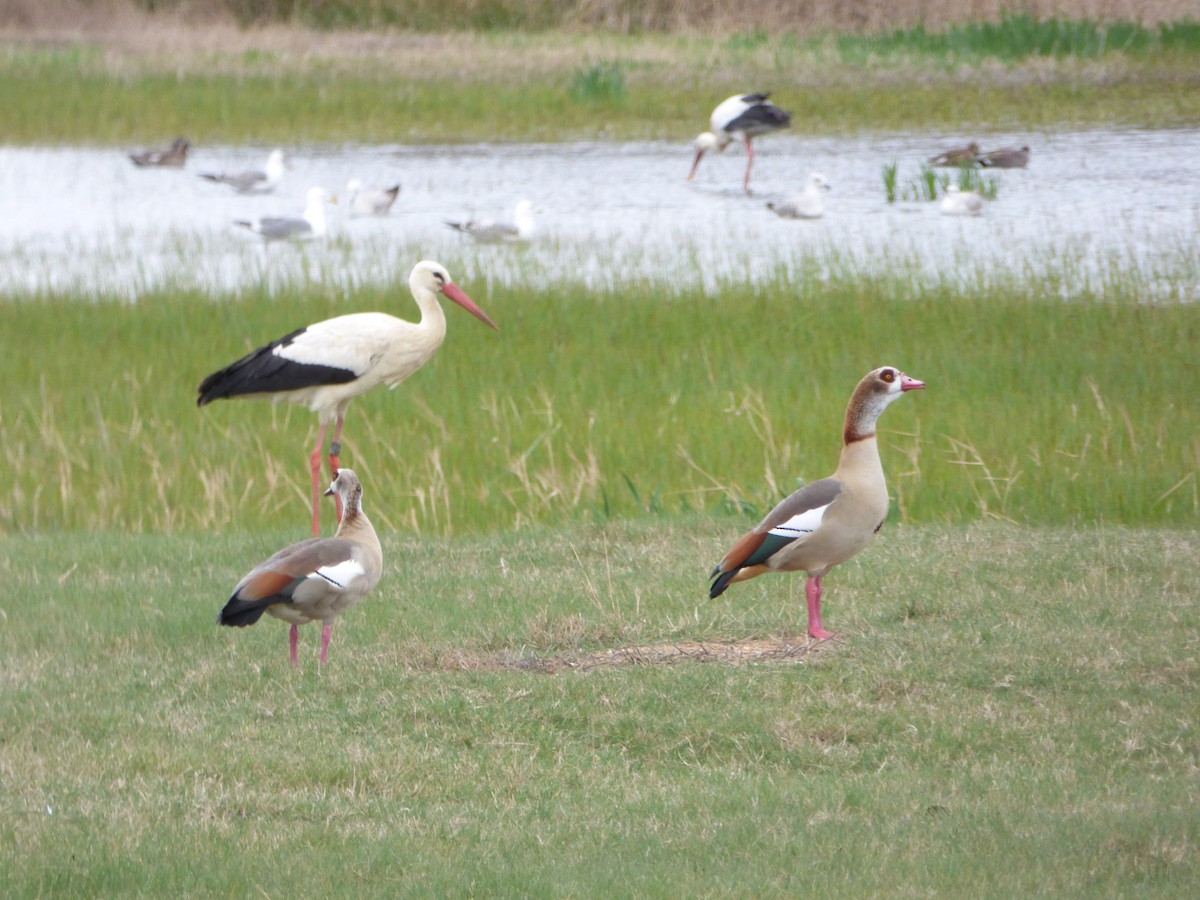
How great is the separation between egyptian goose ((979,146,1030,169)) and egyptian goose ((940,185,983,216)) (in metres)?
1.43

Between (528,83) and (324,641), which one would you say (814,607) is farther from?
(528,83)

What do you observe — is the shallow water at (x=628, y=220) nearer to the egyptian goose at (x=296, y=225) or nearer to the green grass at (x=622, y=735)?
the egyptian goose at (x=296, y=225)

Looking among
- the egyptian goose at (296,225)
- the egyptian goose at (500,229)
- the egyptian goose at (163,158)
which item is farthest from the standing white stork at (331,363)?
the egyptian goose at (163,158)

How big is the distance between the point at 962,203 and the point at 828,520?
11076 millimetres

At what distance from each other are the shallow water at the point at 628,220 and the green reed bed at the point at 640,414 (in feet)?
3.71

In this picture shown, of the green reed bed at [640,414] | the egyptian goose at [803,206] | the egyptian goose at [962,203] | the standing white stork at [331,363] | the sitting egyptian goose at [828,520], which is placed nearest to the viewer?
the sitting egyptian goose at [828,520]

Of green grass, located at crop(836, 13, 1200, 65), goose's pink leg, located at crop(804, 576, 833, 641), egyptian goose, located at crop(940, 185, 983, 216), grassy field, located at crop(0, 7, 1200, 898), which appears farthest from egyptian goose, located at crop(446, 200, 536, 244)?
goose's pink leg, located at crop(804, 576, 833, 641)

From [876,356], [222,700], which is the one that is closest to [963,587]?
[222,700]

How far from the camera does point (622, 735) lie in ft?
18.3

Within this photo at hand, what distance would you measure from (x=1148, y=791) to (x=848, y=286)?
29.8 feet

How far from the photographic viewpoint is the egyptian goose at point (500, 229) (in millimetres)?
Result: 16969

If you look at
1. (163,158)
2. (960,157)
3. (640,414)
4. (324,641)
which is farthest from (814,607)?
(163,158)

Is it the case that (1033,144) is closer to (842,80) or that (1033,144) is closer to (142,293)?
(842,80)

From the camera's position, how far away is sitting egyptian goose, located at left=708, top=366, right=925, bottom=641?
610cm
